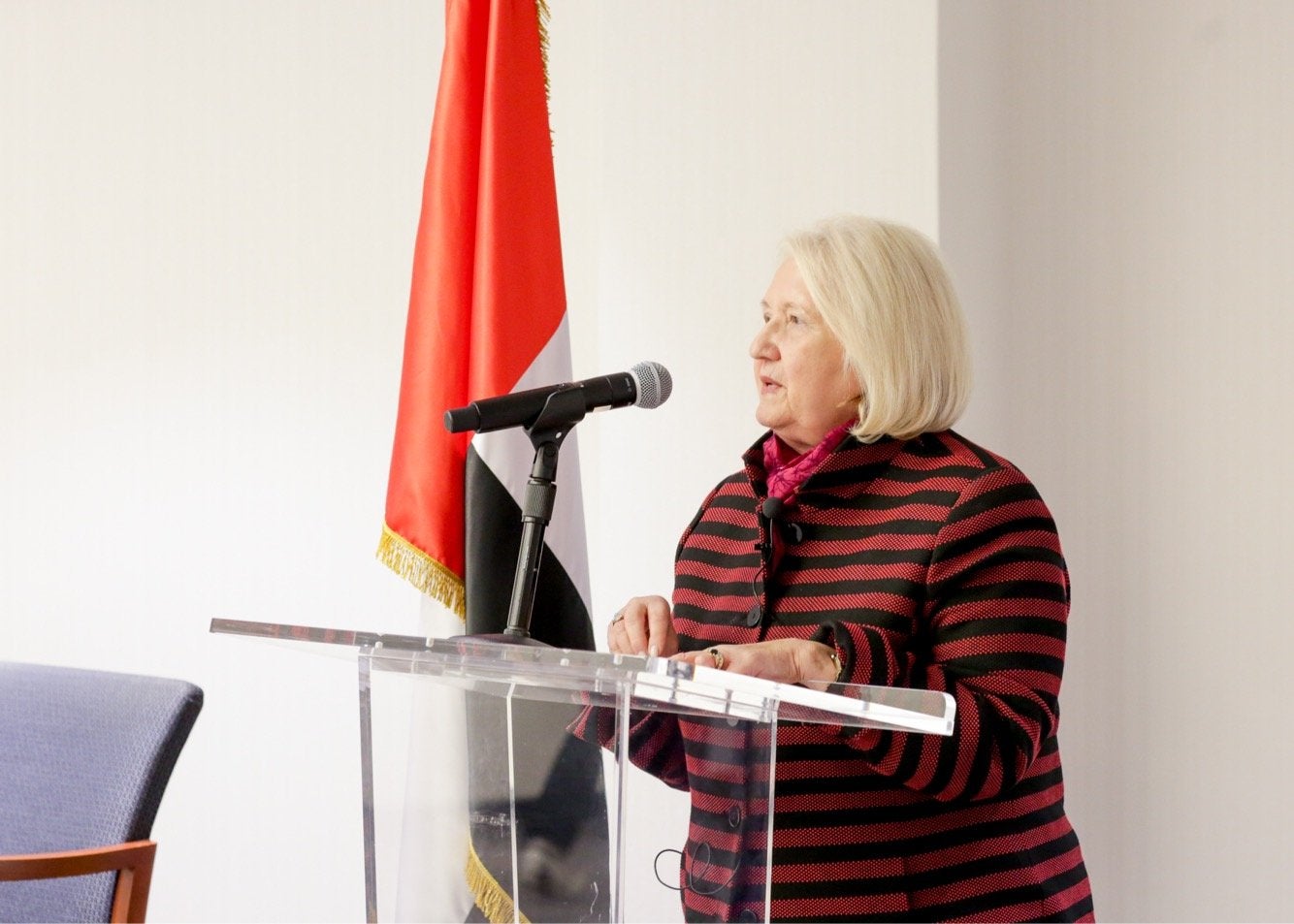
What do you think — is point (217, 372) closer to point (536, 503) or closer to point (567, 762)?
→ point (536, 503)

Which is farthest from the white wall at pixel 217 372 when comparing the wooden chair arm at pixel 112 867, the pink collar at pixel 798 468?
the pink collar at pixel 798 468

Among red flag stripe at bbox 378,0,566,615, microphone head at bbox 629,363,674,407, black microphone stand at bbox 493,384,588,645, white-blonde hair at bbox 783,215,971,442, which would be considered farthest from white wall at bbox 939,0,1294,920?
black microphone stand at bbox 493,384,588,645

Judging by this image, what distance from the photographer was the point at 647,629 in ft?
4.99

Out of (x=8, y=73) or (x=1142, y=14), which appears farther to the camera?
(x=8, y=73)

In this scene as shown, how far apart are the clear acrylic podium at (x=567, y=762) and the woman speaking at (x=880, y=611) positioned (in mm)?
80

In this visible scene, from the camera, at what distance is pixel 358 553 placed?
11.7ft

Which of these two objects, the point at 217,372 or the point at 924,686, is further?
the point at 217,372

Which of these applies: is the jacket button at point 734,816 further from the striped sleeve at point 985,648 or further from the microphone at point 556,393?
the microphone at point 556,393

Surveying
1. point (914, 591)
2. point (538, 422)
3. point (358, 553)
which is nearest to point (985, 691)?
point (914, 591)

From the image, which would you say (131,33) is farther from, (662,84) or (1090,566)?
(1090,566)

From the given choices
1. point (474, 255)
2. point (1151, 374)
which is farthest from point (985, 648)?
point (1151, 374)

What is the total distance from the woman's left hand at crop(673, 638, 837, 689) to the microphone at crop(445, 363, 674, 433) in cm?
28

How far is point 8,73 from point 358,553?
1.67 m

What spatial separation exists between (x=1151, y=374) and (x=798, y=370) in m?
1.33
